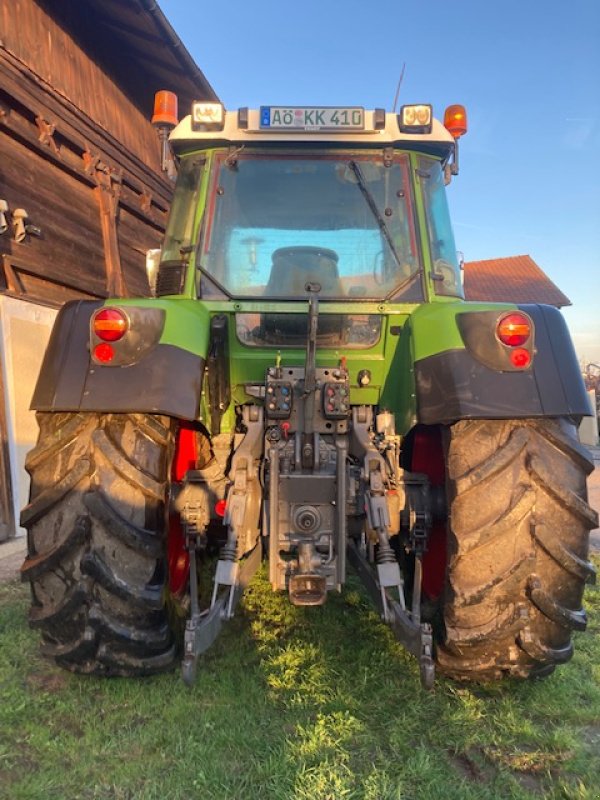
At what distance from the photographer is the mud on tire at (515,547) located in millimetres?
2158

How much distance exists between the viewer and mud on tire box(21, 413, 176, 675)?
85.7 inches

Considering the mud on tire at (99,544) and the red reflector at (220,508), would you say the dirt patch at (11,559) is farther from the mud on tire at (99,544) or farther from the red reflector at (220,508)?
the red reflector at (220,508)

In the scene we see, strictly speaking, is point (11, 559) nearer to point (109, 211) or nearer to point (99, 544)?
point (99, 544)

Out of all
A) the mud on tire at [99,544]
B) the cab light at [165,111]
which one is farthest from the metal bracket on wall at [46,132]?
the mud on tire at [99,544]

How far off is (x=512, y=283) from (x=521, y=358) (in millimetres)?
24799

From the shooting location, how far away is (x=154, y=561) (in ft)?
7.36

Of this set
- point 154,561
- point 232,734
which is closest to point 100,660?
point 154,561

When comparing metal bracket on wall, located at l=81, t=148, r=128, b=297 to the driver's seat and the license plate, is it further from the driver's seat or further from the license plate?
the driver's seat

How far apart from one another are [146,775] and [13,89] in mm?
5983

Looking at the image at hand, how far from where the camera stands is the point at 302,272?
2.99m

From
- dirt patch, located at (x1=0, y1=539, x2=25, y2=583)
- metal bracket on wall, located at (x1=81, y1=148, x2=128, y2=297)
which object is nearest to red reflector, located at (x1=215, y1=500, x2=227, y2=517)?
dirt patch, located at (x1=0, y1=539, x2=25, y2=583)

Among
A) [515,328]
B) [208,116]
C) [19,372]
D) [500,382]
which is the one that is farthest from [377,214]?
[19,372]

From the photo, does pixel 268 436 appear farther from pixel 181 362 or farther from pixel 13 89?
pixel 13 89

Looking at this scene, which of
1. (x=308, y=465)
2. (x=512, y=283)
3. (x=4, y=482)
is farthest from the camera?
(x=512, y=283)
